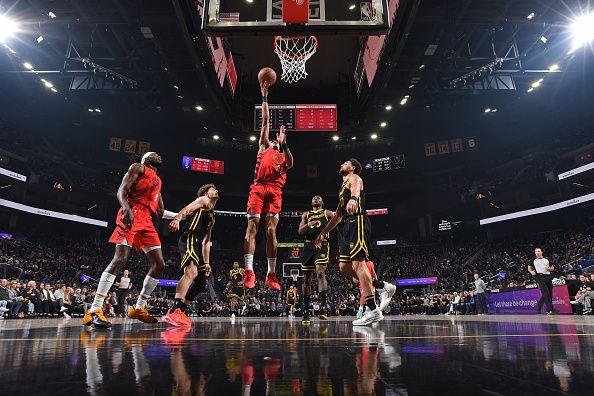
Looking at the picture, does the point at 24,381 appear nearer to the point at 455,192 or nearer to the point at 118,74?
the point at 118,74

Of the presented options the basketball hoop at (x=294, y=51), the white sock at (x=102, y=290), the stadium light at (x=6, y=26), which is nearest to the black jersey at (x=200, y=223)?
the white sock at (x=102, y=290)

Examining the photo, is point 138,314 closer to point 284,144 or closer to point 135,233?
point 135,233

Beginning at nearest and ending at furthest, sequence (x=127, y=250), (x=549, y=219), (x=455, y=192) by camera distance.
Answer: (x=127, y=250) → (x=549, y=219) → (x=455, y=192)

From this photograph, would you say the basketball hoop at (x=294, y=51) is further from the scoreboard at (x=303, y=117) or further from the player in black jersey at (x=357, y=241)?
the player in black jersey at (x=357, y=241)

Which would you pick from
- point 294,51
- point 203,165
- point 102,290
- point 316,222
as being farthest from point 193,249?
point 203,165

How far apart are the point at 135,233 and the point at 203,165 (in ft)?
68.9

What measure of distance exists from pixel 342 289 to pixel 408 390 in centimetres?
2129

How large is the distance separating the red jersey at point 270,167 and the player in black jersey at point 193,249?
703mm

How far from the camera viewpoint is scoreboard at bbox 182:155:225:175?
23.6 meters

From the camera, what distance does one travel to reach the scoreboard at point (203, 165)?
77.4ft

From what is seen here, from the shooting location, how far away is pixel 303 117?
15.4 m

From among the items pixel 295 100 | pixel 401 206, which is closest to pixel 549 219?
pixel 401 206

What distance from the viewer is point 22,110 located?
19.6 metres

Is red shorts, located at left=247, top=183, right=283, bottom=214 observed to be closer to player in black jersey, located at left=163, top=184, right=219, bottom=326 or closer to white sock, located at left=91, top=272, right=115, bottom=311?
player in black jersey, located at left=163, top=184, right=219, bottom=326
